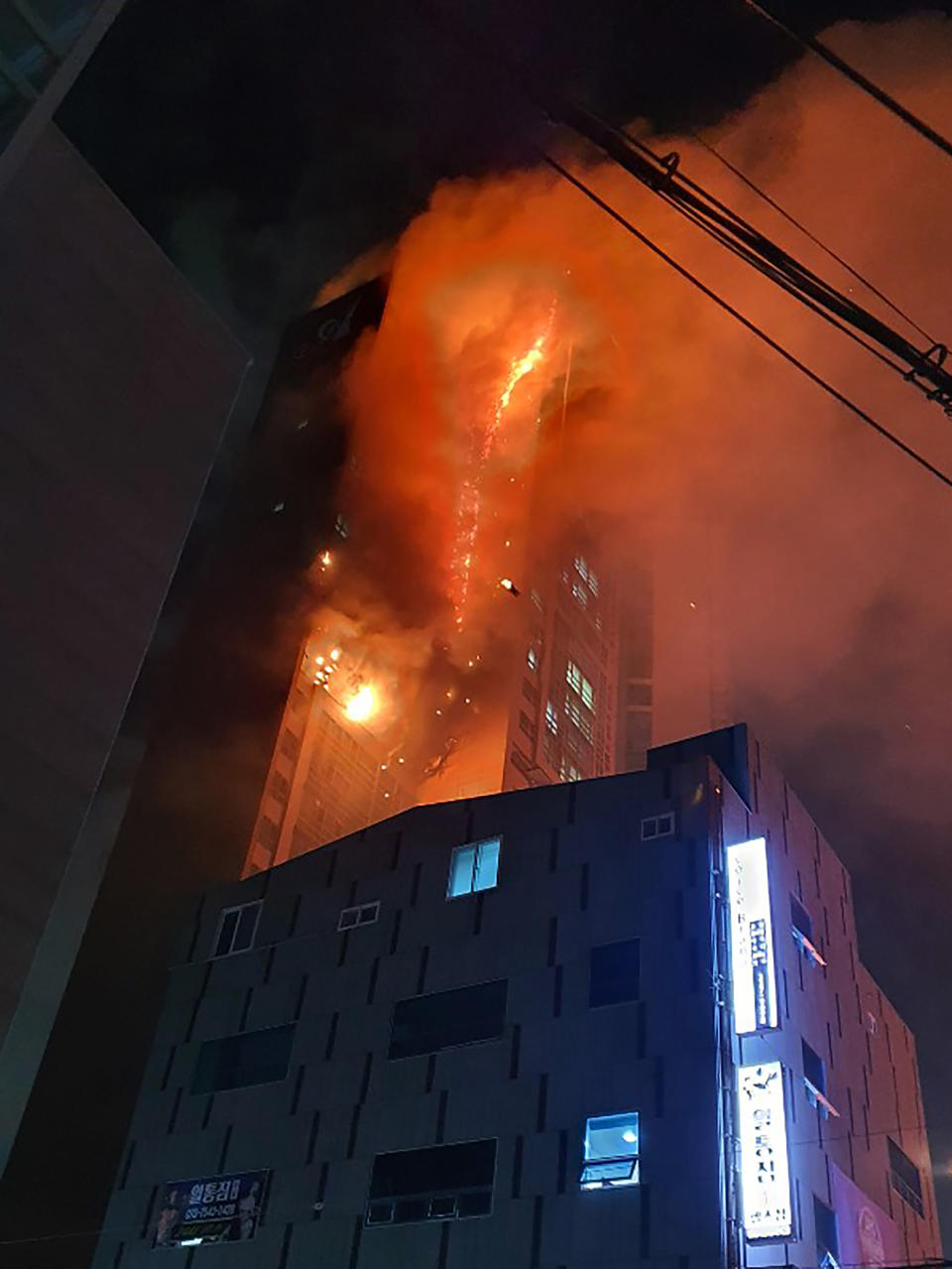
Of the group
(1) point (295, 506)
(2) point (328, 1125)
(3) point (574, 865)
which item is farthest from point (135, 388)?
(1) point (295, 506)

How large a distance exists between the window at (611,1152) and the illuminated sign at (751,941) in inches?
140

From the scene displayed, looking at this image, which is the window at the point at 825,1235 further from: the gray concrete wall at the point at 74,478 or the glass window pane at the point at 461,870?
the gray concrete wall at the point at 74,478

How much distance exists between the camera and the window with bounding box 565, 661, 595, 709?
86206mm

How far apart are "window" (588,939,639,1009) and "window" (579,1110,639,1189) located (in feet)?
9.61

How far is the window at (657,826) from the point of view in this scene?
30.6 metres

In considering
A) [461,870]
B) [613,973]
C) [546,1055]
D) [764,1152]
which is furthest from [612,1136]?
[461,870]

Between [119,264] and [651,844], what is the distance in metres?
20.0

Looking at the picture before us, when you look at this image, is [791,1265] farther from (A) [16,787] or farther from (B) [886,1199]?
(A) [16,787]

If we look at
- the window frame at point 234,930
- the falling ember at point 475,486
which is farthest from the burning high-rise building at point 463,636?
the window frame at point 234,930

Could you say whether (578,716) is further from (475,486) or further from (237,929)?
(237,929)

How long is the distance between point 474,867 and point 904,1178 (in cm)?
1754

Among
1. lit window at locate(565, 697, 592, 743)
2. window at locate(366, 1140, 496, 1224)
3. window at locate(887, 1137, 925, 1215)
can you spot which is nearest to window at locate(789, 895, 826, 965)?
window at locate(887, 1137, 925, 1215)

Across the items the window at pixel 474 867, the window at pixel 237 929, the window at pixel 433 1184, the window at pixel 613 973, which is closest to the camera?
the window at pixel 433 1184

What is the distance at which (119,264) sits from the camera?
2595 centimetres
